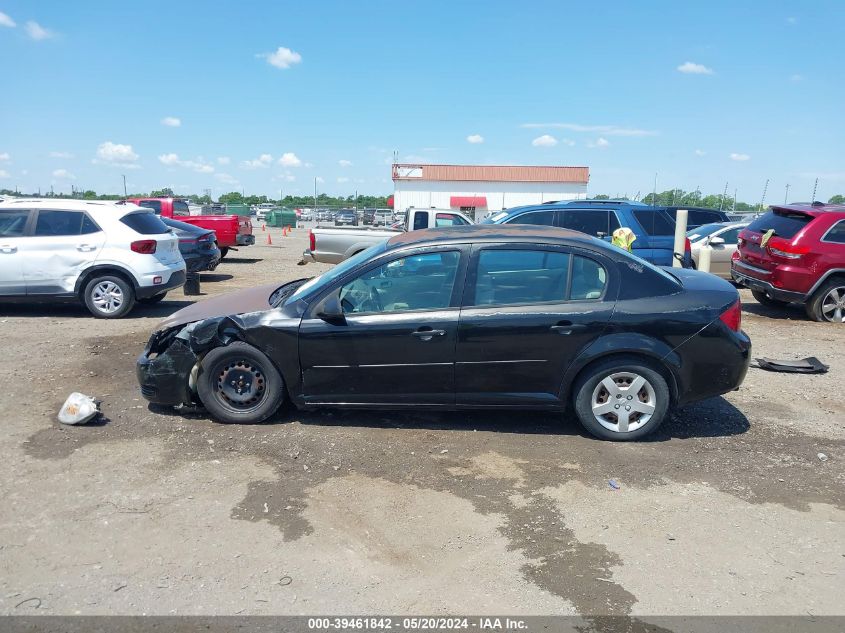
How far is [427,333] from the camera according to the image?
514cm

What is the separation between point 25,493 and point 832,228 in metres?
10.9

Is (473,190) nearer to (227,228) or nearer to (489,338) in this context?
(227,228)

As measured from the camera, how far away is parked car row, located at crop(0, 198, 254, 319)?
31.7 feet

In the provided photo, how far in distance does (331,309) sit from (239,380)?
3.36 feet

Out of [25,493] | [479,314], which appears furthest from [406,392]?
[25,493]

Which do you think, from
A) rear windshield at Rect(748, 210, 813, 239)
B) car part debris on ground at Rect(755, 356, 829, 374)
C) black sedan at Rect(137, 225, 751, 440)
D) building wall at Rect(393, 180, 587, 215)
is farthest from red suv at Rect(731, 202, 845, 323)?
building wall at Rect(393, 180, 587, 215)

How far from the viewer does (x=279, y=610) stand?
125 inches

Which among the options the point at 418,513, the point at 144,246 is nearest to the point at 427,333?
the point at 418,513

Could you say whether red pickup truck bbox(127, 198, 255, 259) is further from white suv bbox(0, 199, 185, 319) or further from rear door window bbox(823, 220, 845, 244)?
rear door window bbox(823, 220, 845, 244)

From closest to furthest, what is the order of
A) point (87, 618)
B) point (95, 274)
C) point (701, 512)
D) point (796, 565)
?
point (87, 618) → point (796, 565) → point (701, 512) → point (95, 274)

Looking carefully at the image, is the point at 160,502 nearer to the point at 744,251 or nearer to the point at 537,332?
the point at 537,332

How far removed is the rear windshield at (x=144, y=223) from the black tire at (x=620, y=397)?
24.6 ft

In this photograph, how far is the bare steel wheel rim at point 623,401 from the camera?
516cm

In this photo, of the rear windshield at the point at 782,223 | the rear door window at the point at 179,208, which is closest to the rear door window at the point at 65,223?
the rear windshield at the point at 782,223
